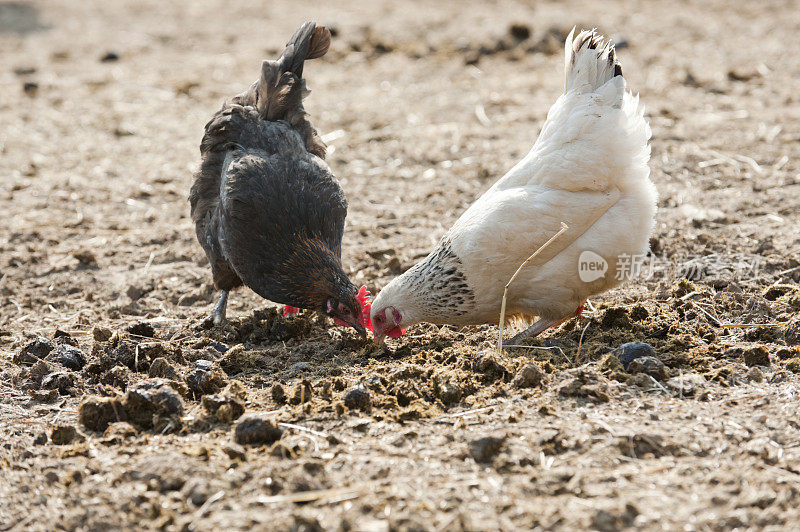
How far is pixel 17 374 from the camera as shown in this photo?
3.83 m

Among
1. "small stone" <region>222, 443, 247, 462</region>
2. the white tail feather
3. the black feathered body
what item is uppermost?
the white tail feather

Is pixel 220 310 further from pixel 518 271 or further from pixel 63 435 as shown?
pixel 518 271

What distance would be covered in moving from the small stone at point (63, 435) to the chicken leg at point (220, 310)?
144cm

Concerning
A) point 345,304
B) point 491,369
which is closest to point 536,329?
point 491,369

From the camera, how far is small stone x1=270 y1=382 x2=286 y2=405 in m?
3.42

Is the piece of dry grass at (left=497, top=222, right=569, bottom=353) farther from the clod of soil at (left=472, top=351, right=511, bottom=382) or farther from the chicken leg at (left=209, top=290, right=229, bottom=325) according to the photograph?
the chicken leg at (left=209, top=290, right=229, bottom=325)

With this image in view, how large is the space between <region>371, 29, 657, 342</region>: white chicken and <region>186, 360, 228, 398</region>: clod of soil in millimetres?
935

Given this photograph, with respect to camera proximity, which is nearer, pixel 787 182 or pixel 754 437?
pixel 754 437

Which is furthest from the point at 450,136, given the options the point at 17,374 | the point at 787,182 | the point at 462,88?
the point at 17,374

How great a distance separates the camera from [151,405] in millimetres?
3297

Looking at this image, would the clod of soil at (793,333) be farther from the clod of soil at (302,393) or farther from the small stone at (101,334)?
the small stone at (101,334)

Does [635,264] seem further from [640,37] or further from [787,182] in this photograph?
[640,37]

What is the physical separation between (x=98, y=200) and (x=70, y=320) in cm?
217

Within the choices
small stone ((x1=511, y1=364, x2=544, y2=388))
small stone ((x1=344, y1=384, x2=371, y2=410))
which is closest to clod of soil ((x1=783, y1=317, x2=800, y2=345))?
small stone ((x1=511, y1=364, x2=544, y2=388))
